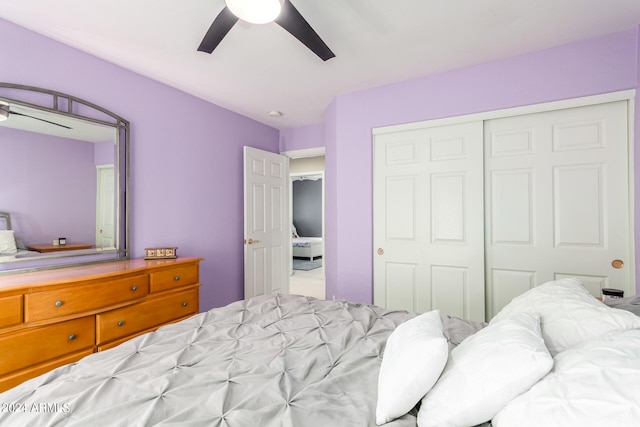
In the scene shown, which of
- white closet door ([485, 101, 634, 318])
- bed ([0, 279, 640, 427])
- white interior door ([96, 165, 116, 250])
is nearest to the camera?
bed ([0, 279, 640, 427])

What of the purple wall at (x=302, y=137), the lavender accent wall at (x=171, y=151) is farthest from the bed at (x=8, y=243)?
the purple wall at (x=302, y=137)

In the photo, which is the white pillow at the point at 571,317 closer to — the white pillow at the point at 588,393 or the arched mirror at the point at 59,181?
the white pillow at the point at 588,393

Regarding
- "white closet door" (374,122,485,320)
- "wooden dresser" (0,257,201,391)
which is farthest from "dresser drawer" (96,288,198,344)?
"white closet door" (374,122,485,320)

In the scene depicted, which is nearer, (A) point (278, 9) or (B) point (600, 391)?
(B) point (600, 391)

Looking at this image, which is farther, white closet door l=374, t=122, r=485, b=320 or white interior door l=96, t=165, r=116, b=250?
white closet door l=374, t=122, r=485, b=320

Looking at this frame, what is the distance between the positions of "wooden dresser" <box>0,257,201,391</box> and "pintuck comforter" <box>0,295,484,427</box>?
84 cm

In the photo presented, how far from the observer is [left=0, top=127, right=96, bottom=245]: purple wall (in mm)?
1962

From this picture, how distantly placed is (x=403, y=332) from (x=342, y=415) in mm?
372

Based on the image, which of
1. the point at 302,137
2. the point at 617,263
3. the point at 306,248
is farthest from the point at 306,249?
the point at 617,263

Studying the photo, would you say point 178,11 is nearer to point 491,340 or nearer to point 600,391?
point 491,340

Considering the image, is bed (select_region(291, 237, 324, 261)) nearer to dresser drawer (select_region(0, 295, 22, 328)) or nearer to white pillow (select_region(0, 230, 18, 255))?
white pillow (select_region(0, 230, 18, 255))

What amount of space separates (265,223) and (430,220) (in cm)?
209

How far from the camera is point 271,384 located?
39.0 inches

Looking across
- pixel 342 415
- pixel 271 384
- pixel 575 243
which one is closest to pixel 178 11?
pixel 271 384
